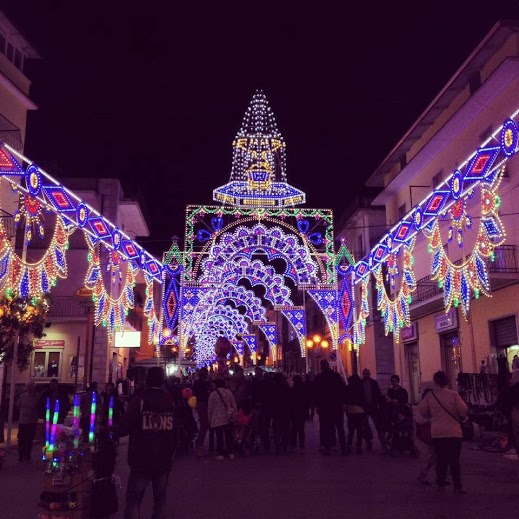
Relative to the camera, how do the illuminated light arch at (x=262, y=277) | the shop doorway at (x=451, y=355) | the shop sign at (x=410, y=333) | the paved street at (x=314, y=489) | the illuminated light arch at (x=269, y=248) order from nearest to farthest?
the paved street at (x=314, y=489) < the shop doorway at (x=451, y=355) < the illuminated light arch at (x=269, y=248) < the illuminated light arch at (x=262, y=277) < the shop sign at (x=410, y=333)

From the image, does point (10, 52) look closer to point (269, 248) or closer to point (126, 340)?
point (126, 340)

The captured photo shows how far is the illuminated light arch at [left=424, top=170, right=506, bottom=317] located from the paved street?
5.80 meters

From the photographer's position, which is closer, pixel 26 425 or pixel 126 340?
pixel 26 425

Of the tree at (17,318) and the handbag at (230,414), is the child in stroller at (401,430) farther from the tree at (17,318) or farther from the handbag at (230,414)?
the tree at (17,318)

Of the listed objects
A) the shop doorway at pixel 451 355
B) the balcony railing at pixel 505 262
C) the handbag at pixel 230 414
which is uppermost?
the balcony railing at pixel 505 262

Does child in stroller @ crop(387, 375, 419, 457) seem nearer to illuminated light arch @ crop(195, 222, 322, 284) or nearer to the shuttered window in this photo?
the shuttered window

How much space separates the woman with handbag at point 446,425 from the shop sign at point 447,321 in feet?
52.2

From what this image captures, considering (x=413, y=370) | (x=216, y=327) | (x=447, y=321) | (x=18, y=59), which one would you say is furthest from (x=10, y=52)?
(x=216, y=327)

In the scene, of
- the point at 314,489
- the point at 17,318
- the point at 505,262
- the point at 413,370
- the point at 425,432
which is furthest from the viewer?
the point at 413,370

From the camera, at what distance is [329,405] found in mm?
12477

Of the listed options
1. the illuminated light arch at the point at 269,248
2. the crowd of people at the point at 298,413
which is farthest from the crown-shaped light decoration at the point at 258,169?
the crowd of people at the point at 298,413

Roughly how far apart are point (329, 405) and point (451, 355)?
14.0 meters

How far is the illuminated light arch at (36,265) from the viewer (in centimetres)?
1505

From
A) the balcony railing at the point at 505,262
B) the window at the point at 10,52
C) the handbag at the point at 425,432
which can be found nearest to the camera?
the handbag at the point at 425,432
